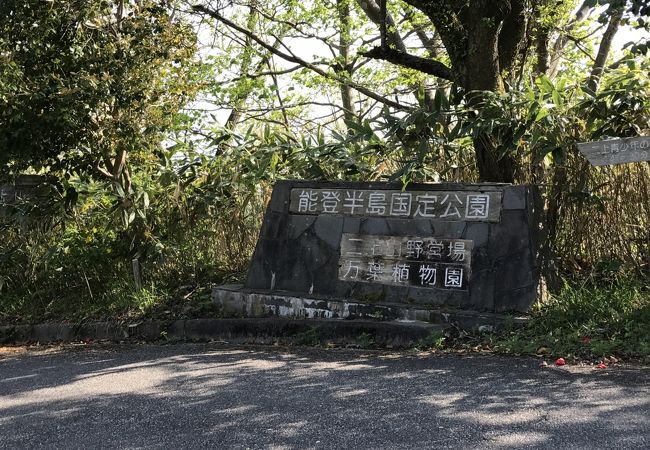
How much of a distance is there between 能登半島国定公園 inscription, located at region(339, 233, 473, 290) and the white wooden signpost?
1.49 meters

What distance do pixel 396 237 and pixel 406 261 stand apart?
292 millimetres

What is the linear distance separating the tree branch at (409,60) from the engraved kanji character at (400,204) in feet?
6.08

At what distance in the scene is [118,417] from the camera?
4.88 m

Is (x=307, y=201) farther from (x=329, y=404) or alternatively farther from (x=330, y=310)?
(x=329, y=404)

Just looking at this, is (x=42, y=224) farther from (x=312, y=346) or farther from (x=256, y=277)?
(x=312, y=346)

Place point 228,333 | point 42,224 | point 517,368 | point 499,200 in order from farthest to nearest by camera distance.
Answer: point 42,224 → point 228,333 → point 499,200 → point 517,368

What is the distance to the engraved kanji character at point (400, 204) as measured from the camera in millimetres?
7574

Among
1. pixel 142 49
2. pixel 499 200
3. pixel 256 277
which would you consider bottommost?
pixel 256 277

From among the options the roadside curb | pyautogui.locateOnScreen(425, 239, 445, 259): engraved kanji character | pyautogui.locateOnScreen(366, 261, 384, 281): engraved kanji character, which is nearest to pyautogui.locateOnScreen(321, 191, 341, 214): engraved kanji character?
pyautogui.locateOnScreen(366, 261, 384, 281): engraved kanji character

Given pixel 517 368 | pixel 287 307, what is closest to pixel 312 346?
pixel 287 307

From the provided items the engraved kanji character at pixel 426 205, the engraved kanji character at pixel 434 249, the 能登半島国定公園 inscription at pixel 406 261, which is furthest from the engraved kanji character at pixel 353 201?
the engraved kanji character at pixel 434 249

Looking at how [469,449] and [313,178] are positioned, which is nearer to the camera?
[469,449]

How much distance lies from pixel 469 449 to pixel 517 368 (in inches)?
71.5

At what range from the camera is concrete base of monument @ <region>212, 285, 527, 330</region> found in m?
6.77
